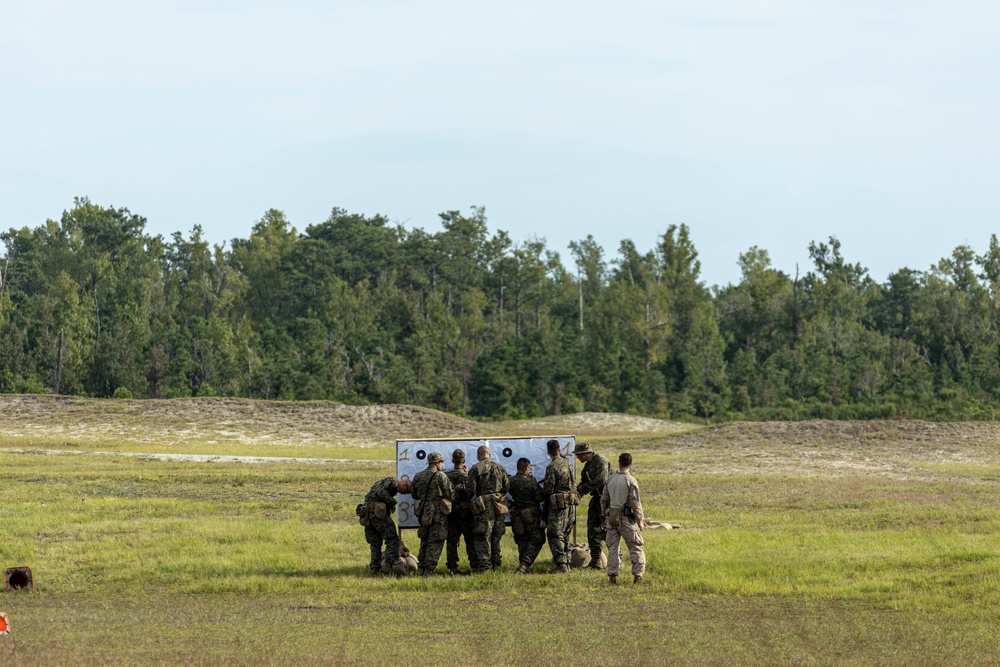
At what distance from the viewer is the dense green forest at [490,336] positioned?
258 ft

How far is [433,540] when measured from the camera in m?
18.5

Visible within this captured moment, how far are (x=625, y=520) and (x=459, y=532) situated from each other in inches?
112

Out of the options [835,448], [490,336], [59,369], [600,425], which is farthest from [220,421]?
[490,336]

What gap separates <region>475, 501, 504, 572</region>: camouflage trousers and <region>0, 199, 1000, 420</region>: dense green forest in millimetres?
52395

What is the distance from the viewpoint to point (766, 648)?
516 inches

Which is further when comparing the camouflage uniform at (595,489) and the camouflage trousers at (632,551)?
the camouflage uniform at (595,489)

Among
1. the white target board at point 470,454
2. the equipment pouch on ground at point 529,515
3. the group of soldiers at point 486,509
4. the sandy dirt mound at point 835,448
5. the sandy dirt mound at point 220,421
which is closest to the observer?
the group of soldiers at point 486,509

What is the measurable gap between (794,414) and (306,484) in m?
43.3

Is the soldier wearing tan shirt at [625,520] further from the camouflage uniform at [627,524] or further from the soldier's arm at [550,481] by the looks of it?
the soldier's arm at [550,481]

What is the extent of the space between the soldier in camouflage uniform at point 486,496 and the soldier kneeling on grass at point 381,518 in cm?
109

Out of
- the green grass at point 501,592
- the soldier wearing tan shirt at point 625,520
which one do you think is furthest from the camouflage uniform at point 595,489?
the soldier wearing tan shirt at point 625,520

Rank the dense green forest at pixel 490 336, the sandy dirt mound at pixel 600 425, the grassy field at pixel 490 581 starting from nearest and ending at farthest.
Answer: the grassy field at pixel 490 581 → the sandy dirt mound at pixel 600 425 → the dense green forest at pixel 490 336

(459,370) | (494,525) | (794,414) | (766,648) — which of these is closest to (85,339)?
→ (459,370)

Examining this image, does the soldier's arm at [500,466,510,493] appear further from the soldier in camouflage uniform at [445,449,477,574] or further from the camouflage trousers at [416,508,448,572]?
the camouflage trousers at [416,508,448,572]
